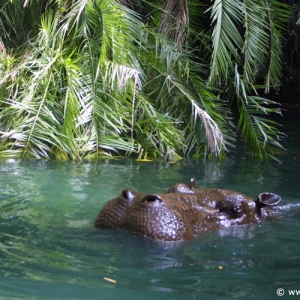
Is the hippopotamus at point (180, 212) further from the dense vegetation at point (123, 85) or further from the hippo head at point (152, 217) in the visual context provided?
the dense vegetation at point (123, 85)

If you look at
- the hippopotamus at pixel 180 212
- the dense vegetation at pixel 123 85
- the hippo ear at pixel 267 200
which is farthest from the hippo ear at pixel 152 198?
the dense vegetation at pixel 123 85

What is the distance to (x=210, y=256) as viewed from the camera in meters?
4.77

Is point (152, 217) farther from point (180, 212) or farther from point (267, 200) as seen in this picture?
point (267, 200)

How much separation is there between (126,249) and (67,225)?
3.50 feet

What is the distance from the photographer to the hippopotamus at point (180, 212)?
4.65m

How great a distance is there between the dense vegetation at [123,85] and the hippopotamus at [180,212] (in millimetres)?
4296

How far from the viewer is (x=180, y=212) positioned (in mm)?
4820

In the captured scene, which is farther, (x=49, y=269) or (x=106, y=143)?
(x=106, y=143)

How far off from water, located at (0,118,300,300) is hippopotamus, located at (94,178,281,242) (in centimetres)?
8

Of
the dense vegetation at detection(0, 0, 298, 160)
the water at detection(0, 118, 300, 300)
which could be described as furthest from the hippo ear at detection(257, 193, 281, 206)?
the dense vegetation at detection(0, 0, 298, 160)

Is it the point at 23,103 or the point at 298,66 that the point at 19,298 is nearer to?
the point at 23,103

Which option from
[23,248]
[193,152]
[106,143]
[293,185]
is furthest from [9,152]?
[23,248]

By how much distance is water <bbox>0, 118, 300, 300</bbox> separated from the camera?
4062mm

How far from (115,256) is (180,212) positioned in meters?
0.57
